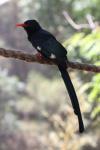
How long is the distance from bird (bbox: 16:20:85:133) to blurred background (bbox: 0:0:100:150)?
8.51 ft

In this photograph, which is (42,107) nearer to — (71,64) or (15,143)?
(15,143)

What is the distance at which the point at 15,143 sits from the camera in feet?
31.9

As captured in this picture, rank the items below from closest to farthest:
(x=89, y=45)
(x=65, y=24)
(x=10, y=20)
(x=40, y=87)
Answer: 1. (x=89, y=45)
2. (x=65, y=24)
3. (x=40, y=87)
4. (x=10, y=20)

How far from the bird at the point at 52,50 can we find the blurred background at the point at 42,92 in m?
2.59

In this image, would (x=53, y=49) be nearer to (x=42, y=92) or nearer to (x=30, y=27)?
(x=30, y=27)

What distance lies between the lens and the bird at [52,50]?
1.86m

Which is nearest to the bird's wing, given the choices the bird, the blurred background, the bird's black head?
the bird

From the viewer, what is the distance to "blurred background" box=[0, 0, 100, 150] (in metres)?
5.94

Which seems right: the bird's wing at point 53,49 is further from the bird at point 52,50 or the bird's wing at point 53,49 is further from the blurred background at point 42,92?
the blurred background at point 42,92

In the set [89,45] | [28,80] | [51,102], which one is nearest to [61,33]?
[51,102]

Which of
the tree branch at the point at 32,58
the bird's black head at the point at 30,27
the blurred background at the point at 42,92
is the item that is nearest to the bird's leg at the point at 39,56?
the tree branch at the point at 32,58

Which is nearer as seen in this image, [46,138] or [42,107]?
[46,138]

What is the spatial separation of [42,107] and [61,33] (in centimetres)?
249

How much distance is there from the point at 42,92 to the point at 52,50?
8.21 metres
